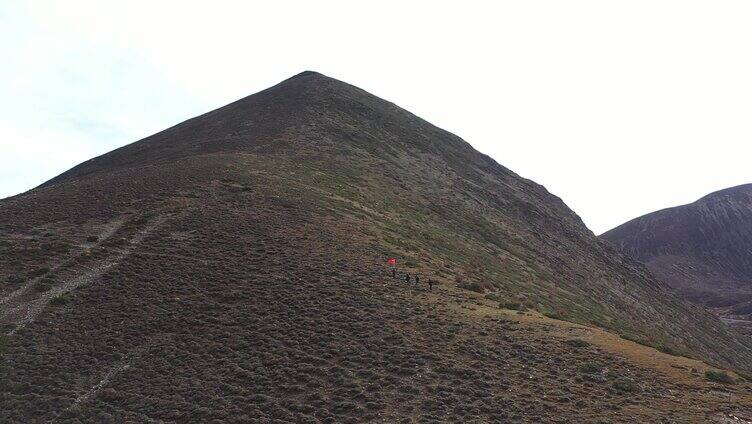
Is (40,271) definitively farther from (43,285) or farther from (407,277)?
(407,277)

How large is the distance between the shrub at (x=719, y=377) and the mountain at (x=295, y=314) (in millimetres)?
375

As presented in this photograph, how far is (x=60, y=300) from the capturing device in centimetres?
2773

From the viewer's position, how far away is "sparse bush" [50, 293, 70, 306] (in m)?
27.5

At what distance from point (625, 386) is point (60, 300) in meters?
30.1

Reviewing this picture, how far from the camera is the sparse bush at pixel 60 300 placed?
27489mm

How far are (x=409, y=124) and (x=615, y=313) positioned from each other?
59.2 meters

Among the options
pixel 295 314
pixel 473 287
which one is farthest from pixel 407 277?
pixel 295 314

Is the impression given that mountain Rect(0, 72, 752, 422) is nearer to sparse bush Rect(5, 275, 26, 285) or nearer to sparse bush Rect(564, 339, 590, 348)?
sparse bush Rect(5, 275, 26, 285)

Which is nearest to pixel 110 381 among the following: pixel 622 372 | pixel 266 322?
pixel 266 322

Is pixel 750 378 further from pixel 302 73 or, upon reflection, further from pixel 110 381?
pixel 302 73

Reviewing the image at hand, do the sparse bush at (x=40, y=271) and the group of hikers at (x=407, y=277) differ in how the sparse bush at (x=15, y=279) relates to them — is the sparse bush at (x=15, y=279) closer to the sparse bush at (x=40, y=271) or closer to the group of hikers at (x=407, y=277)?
the sparse bush at (x=40, y=271)

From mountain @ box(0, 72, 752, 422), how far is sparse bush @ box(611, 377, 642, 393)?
0.08 meters

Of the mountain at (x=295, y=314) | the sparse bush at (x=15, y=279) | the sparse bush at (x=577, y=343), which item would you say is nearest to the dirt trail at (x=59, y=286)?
the mountain at (x=295, y=314)

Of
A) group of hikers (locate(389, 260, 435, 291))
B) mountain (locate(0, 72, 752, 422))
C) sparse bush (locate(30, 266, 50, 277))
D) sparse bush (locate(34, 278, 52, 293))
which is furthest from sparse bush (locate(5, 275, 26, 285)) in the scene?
group of hikers (locate(389, 260, 435, 291))
